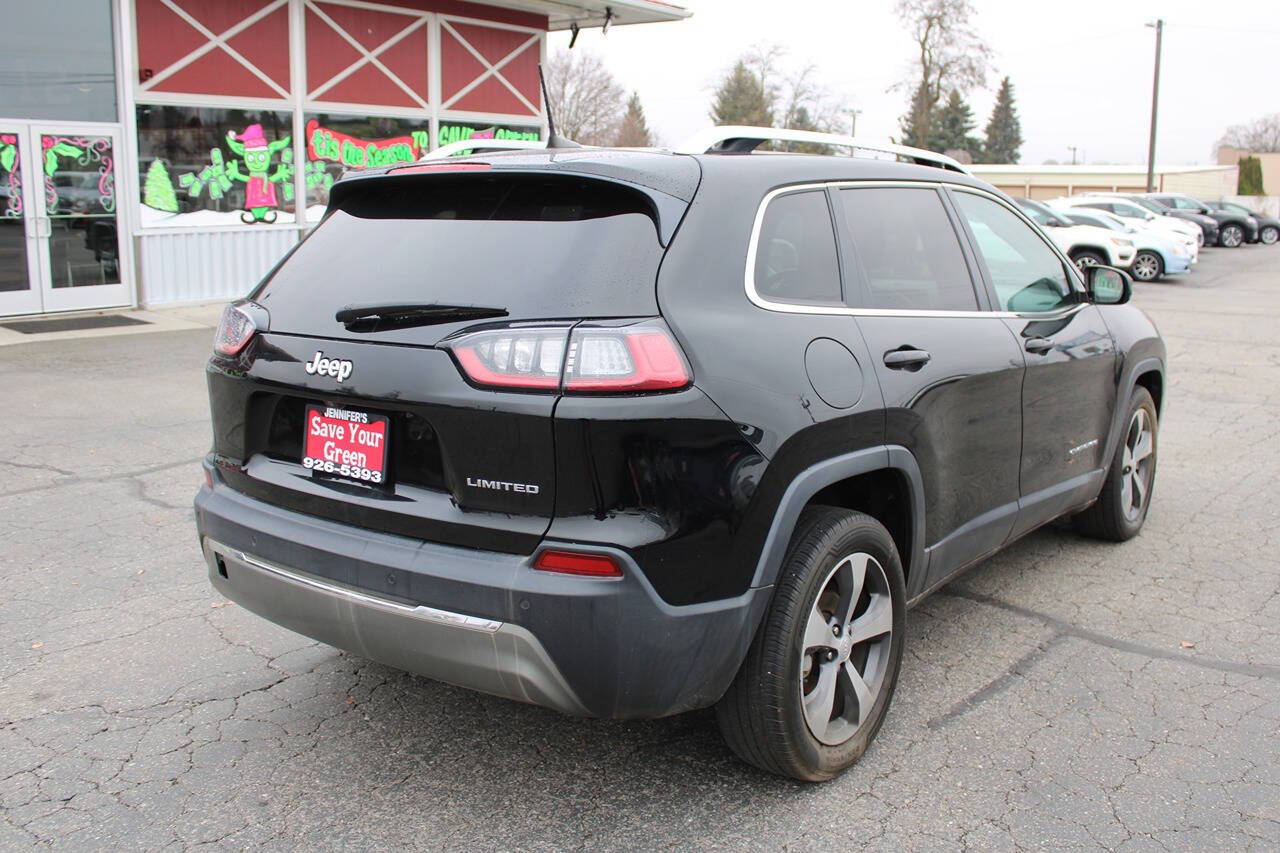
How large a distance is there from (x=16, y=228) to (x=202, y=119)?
2.73m

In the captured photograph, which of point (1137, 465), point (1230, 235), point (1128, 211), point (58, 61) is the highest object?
point (58, 61)

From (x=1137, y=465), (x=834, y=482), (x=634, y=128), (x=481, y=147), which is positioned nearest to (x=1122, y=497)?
(x=1137, y=465)

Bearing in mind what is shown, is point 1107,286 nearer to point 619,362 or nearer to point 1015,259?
point 1015,259

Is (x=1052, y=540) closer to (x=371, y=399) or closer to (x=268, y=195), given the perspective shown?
(x=371, y=399)

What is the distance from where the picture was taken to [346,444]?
299cm

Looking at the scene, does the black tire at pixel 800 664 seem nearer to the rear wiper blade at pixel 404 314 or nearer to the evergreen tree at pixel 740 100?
the rear wiper blade at pixel 404 314

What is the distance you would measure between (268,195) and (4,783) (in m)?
13.4

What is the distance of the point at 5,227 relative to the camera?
12.7 m

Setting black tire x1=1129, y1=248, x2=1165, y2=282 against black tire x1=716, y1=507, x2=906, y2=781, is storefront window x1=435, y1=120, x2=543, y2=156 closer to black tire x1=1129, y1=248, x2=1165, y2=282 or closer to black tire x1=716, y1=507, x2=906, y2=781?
black tire x1=1129, y1=248, x2=1165, y2=282

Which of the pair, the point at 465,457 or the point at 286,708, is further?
the point at 286,708

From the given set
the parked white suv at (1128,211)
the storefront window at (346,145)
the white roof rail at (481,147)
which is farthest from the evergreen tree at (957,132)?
the white roof rail at (481,147)

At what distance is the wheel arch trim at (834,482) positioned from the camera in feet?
9.45

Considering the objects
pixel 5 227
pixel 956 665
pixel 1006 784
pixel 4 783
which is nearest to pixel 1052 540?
pixel 956 665

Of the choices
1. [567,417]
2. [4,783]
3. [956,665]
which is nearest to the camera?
[567,417]
